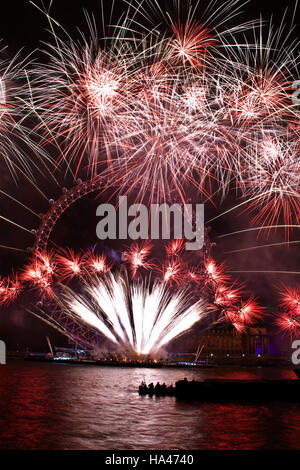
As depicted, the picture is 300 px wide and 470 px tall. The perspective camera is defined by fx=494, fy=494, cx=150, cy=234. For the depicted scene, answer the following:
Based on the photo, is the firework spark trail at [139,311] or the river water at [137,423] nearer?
the river water at [137,423]

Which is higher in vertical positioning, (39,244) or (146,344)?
(39,244)

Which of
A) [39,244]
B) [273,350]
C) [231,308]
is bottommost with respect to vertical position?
[273,350]

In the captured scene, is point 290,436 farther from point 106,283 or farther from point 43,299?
point 43,299

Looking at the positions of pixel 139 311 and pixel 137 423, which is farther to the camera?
pixel 139 311

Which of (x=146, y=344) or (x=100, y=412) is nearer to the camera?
(x=100, y=412)

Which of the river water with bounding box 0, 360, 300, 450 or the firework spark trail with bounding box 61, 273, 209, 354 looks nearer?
the river water with bounding box 0, 360, 300, 450
